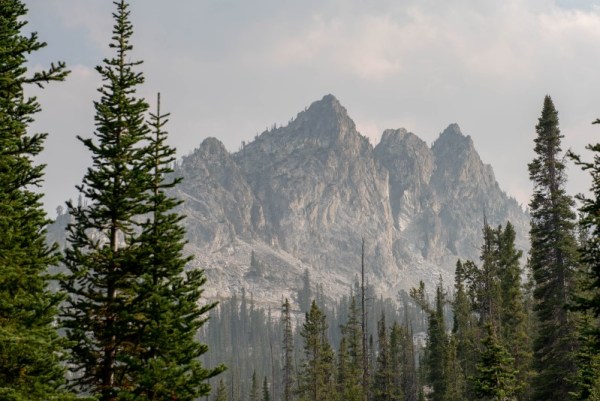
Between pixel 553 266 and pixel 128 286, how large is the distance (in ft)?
89.0

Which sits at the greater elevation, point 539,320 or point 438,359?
point 539,320

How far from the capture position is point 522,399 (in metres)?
48.2

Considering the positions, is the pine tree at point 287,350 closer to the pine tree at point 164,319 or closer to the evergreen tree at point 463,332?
the evergreen tree at point 463,332

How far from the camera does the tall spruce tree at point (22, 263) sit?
10953mm

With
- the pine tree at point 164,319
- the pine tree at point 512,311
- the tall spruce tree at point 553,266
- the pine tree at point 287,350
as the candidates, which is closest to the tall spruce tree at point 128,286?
the pine tree at point 164,319

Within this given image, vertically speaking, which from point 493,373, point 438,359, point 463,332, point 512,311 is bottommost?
point 493,373

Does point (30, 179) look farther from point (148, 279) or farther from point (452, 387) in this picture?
point (452, 387)

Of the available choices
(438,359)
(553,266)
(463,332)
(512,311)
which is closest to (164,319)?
(553,266)

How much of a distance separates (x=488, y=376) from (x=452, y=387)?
36956 millimetres

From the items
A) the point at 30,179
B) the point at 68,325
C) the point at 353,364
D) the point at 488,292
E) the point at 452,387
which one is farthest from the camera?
the point at 353,364

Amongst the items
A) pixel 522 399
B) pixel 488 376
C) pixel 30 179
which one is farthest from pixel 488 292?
pixel 30 179

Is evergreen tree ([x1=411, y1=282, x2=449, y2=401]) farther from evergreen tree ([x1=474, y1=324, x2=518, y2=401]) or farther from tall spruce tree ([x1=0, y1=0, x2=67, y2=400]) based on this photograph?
tall spruce tree ([x1=0, y1=0, x2=67, y2=400])

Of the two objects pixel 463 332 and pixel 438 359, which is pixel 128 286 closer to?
pixel 438 359

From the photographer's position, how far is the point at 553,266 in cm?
3316
